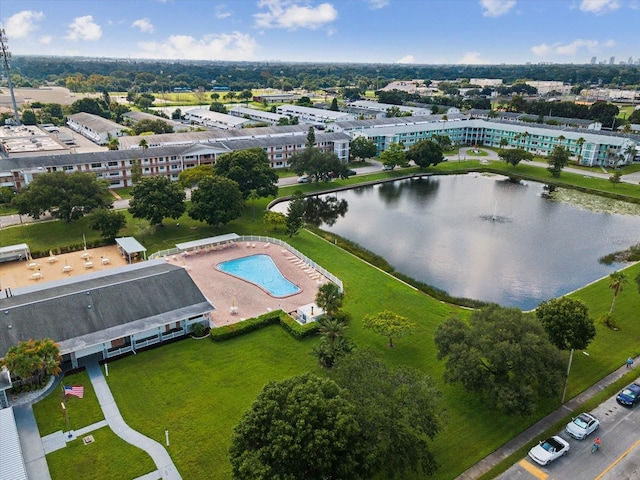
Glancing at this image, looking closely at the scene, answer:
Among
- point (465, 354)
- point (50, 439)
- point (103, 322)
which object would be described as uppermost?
point (465, 354)

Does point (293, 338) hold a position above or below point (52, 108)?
below

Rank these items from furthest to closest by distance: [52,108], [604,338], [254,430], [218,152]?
[52,108]
[218,152]
[604,338]
[254,430]

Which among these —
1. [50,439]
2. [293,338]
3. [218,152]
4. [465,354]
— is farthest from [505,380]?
[218,152]

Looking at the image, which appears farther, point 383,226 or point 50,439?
point 383,226

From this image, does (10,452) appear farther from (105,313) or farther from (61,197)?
(61,197)

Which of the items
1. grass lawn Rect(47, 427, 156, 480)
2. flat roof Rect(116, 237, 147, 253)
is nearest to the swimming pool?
flat roof Rect(116, 237, 147, 253)

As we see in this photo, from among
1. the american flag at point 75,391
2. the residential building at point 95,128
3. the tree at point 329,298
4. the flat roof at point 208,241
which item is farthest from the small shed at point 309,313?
the residential building at point 95,128

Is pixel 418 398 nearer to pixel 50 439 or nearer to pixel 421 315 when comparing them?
pixel 421 315

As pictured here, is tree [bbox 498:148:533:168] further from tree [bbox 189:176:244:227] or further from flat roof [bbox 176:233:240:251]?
flat roof [bbox 176:233:240:251]

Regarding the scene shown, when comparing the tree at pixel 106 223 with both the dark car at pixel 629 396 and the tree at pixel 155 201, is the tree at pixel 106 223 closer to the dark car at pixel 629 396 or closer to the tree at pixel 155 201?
the tree at pixel 155 201
